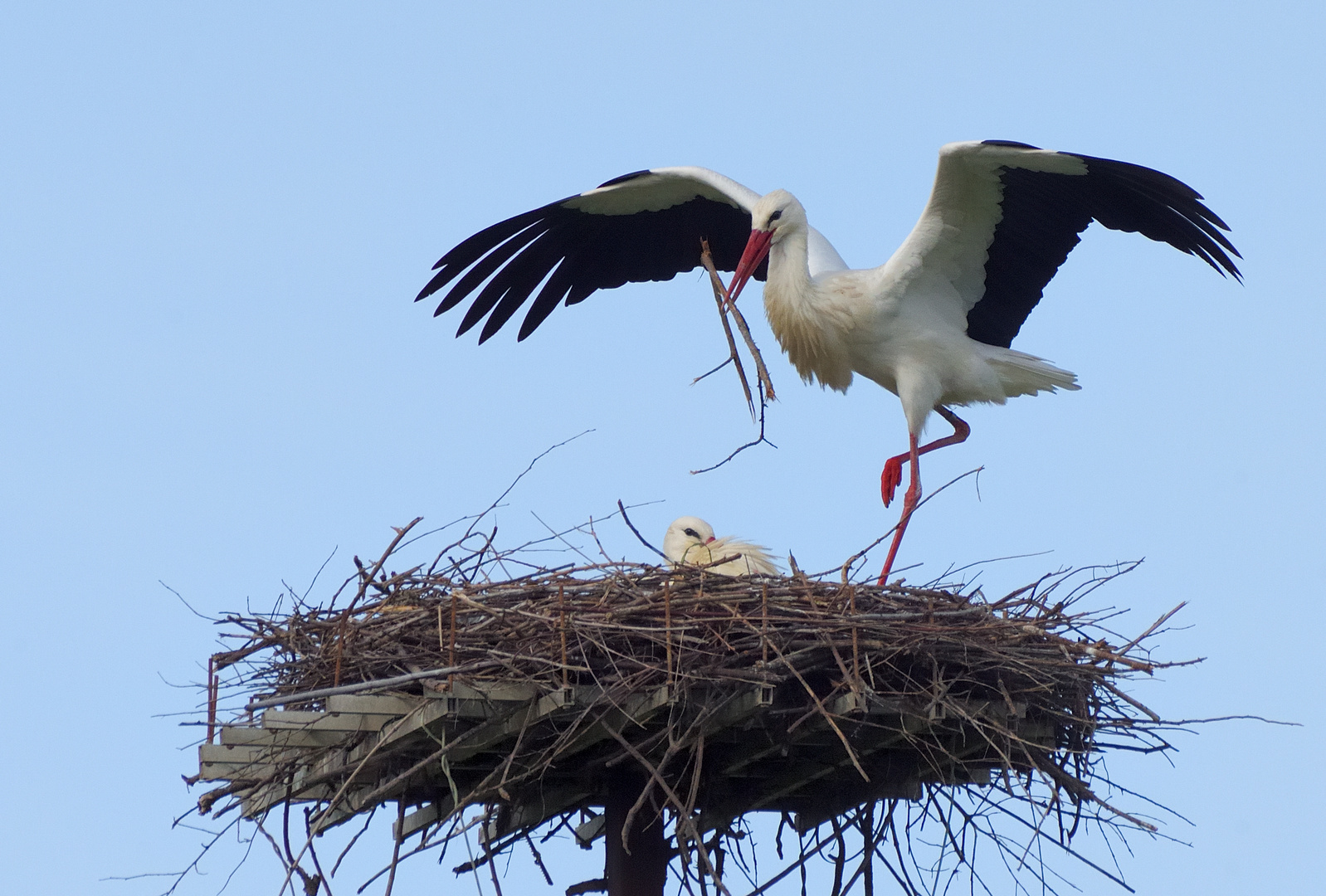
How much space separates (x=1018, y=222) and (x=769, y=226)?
40.8 inches

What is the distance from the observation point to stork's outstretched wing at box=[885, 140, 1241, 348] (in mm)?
6887

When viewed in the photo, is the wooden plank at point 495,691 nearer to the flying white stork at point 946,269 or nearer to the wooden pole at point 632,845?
the wooden pole at point 632,845

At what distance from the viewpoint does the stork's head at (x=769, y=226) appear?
7449 mm

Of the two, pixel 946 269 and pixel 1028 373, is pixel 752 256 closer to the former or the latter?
pixel 946 269

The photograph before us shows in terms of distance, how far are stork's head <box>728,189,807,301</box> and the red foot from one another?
109 centimetres

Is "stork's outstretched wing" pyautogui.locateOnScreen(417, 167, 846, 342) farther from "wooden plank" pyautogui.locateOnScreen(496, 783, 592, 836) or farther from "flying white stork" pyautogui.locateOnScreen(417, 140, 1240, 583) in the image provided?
"wooden plank" pyautogui.locateOnScreen(496, 783, 592, 836)

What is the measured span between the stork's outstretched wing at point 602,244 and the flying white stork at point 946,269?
0.05 ft

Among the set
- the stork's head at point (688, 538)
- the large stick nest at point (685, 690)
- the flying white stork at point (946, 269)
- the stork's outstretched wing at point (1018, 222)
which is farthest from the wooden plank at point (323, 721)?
the stork's outstretched wing at point (1018, 222)

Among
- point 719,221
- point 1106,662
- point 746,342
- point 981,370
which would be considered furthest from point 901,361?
point 1106,662

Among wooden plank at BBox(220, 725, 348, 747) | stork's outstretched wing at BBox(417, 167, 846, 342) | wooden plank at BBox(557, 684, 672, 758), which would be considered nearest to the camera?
wooden plank at BBox(557, 684, 672, 758)

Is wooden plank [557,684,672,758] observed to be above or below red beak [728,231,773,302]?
below

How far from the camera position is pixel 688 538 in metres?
7.17

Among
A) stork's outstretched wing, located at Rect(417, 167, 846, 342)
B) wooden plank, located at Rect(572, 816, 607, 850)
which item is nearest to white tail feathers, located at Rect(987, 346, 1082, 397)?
stork's outstretched wing, located at Rect(417, 167, 846, 342)

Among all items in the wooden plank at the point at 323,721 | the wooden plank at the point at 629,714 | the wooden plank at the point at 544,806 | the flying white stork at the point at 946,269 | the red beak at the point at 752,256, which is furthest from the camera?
the red beak at the point at 752,256
